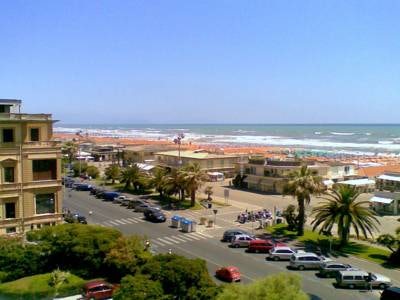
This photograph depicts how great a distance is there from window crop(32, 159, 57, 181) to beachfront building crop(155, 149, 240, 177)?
41.0 m

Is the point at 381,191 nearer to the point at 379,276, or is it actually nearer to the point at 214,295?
the point at 379,276

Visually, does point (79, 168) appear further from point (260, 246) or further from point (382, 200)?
point (260, 246)

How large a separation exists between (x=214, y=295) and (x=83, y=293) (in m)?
9.23

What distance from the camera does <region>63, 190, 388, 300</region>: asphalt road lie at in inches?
1180

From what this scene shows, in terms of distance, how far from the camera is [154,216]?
1991 inches

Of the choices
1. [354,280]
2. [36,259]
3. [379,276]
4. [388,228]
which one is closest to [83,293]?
[36,259]

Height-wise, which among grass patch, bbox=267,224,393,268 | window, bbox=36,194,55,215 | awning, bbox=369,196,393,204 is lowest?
grass patch, bbox=267,224,393,268

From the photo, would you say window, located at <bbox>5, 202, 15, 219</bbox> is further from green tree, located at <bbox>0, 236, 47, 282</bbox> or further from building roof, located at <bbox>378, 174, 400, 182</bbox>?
building roof, located at <bbox>378, 174, 400, 182</bbox>

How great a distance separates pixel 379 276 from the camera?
30.9m

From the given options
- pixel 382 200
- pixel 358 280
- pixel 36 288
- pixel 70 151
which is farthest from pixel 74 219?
pixel 70 151

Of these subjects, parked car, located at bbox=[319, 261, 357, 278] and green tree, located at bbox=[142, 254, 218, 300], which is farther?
parked car, located at bbox=[319, 261, 357, 278]

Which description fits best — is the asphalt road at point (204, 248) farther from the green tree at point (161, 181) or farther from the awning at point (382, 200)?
the awning at point (382, 200)

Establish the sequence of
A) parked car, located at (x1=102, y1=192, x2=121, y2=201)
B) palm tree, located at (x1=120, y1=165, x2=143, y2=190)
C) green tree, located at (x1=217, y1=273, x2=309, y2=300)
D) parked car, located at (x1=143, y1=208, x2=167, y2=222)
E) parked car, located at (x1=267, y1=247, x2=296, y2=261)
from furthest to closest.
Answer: palm tree, located at (x1=120, y1=165, x2=143, y2=190) → parked car, located at (x1=102, y1=192, x2=121, y2=201) → parked car, located at (x1=143, y1=208, x2=167, y2=222) → parked car, located at (x1=267, y1=247, x2=296, y2=261) → green tree, located at (x1=217, y1=273, x2=309, y2=300)

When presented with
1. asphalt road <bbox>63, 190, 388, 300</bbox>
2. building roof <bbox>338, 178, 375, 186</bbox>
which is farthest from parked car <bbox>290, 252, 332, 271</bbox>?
building roof <bbox>338, 178, 375, 186</bbox>
